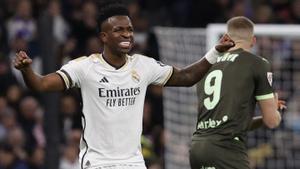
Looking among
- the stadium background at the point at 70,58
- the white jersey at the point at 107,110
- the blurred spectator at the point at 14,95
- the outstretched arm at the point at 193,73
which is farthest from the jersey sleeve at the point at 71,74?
the blurred spectator at the point at 14,95

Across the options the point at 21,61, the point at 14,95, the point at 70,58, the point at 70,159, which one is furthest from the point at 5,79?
the point at 21,61

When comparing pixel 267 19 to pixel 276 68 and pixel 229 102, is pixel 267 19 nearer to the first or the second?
pixel 276 68

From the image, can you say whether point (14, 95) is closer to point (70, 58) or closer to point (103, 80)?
point (70, 58)

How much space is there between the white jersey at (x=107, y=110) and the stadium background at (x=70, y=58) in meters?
3.62

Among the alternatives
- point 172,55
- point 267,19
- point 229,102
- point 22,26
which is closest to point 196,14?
point 267,19

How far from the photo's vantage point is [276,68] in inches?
→ 488

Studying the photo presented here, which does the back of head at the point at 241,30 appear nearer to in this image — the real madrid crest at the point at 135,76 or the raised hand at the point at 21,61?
the real madrid crest at the point at 135,76

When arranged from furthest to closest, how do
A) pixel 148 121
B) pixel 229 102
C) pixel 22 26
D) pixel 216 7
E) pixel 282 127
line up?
pixel 216 7 → pixel 22 26 → pixel 148 121 → pixel 282 127 → pixel 229 102

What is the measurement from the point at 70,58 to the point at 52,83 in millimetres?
6831

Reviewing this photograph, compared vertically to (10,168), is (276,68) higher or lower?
higher

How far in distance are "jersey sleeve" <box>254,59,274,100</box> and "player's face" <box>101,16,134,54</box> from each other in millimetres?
1142

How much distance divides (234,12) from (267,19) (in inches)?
21.9

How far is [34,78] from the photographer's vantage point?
7219 mm

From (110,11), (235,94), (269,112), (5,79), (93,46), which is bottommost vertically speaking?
(5,79)
